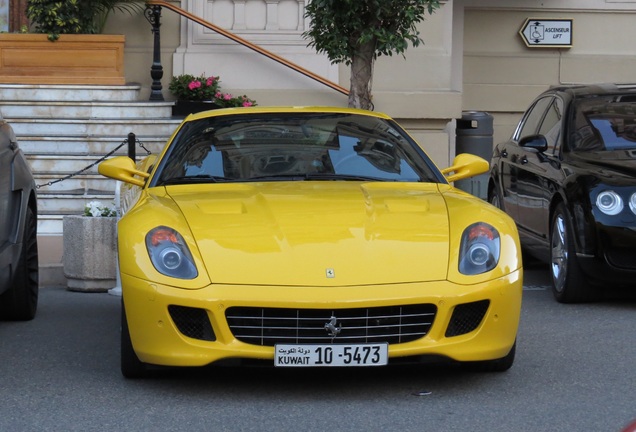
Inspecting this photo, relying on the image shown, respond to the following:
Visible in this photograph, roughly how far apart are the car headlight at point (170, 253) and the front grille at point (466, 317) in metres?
1.20

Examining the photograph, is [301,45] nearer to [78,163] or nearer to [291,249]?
[78,163]

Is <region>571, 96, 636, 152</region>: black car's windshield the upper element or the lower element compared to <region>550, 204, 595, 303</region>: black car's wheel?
upper

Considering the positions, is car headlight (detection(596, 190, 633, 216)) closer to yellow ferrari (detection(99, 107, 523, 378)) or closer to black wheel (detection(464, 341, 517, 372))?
yellow ferrari (detection(99, 107, 523, 378))

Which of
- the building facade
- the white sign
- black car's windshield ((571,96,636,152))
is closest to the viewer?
black car's windshield ((571,96,636,152))

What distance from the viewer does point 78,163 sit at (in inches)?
555

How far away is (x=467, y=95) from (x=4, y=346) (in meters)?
12.5

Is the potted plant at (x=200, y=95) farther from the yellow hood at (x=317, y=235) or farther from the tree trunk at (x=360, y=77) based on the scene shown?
the yellow hood at (x=317, y=235)

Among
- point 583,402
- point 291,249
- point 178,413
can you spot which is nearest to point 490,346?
point 583,402

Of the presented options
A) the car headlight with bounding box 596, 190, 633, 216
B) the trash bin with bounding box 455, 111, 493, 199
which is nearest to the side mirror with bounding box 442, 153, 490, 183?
the car headlight with bounding box 596, 190, 633, 216

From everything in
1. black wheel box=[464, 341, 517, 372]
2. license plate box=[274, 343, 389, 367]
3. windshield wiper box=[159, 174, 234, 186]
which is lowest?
black wheel box=[464, 341, 517, 372]

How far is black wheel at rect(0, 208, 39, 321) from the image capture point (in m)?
8.13

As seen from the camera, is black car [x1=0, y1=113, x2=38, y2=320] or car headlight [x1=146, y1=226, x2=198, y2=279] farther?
black car [x1=0, y1=113, x2=38, y2=320]

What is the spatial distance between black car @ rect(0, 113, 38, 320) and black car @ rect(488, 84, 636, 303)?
3.63 meters

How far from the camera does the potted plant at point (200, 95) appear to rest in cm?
1556
